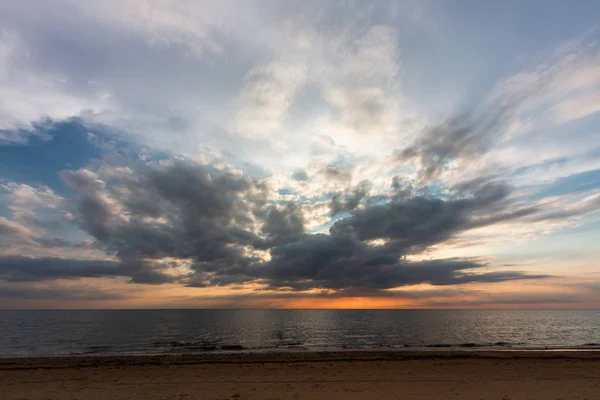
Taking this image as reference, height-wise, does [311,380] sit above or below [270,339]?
above

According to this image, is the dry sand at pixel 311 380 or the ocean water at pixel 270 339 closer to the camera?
the dry sand at pixel 311 380

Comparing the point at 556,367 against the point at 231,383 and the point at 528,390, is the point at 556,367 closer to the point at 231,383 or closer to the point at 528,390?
the point at 528,390

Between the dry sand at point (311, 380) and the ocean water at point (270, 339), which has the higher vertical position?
the dry sand at point (311, 380)

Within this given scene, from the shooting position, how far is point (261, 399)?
17812 millimetres

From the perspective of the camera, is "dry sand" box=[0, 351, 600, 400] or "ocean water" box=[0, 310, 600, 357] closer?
"dry sand" box=[0, 351, 600, 400]

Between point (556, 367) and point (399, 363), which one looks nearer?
point (556, 367)

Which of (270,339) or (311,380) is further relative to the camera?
(270,339)

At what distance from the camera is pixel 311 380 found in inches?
880

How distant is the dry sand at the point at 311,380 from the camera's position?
1917 centimetres

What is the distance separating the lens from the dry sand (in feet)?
62.9

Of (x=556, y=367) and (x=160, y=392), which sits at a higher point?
(x=160, y=392)

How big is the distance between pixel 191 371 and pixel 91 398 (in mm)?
8703

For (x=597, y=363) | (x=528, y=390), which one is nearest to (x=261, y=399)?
(x=528, y=390)

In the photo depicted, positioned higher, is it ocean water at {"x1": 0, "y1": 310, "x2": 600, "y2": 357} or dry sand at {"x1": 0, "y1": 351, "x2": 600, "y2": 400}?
dry sand at {"x1": 0, "y1": 351, "x2": 600, "y2": 400}
